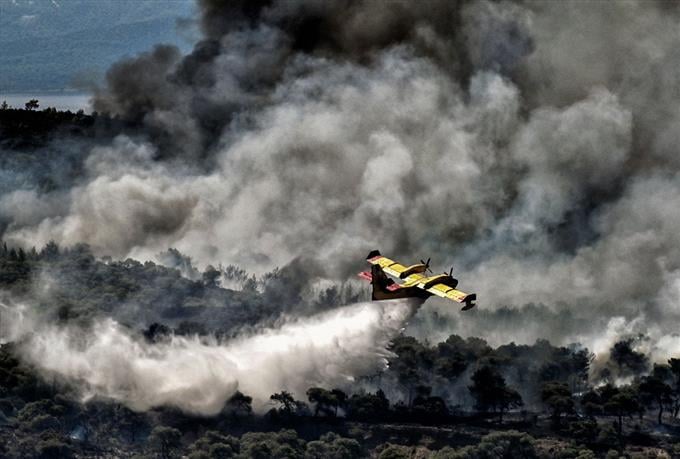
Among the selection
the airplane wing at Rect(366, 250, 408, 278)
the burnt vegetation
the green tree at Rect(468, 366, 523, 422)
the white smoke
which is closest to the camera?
the airplane wing at Rect(366, 250, 408, 278)

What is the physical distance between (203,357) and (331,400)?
1231 centimetres

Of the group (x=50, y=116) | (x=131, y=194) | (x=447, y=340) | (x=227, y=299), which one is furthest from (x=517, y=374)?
(x=50, y=116)

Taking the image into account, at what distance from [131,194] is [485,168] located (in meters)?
37.9

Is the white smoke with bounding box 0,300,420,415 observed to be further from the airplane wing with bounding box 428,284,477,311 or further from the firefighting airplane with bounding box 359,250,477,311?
the airplane wing with bounding box 428,284,477,311

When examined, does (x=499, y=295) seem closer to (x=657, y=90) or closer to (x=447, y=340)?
(x=447, y=340)

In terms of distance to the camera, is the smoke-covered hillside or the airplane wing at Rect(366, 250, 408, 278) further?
the smoke-covered hillside

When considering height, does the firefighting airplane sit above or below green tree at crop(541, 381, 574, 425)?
above

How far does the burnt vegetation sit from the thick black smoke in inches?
390

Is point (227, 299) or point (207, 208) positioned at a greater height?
point (207, 208)

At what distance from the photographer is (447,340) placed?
114062 mm

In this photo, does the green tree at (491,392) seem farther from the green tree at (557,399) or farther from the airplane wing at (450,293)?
the airplane wing at (450,293)

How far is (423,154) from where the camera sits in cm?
13250

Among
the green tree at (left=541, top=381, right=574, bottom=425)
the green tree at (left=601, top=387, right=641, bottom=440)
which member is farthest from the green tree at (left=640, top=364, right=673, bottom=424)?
the green tree at (left=541, top=381, right=574, bottom=425)

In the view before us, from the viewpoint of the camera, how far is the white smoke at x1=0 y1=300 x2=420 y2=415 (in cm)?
9506
